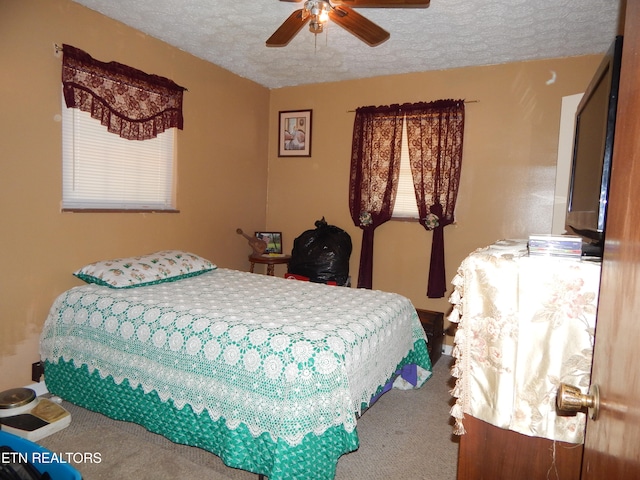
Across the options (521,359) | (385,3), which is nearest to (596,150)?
(521,359)

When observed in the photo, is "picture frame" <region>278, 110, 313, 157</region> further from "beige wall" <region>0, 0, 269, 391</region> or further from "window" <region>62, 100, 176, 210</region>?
"window" <region>62, 100, 176, 210</region>

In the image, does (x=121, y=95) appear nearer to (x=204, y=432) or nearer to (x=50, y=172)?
(x=50, y=172)

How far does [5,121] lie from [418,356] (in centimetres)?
298

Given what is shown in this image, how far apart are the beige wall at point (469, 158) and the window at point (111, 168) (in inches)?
58.7

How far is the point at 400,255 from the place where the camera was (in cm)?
395

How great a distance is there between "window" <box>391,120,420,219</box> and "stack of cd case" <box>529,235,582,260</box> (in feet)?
8.81

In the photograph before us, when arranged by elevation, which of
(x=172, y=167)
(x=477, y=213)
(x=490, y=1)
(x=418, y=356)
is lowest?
(x=418, y=356)

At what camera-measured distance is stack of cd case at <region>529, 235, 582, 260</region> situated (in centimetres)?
117

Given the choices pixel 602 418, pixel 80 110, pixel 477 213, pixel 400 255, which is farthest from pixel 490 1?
pixel 80 110

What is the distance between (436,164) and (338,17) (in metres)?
1.93

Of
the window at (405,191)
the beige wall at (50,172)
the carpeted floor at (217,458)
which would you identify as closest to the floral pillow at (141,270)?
the beige wall at (50,172)

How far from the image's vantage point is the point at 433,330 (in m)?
3.29

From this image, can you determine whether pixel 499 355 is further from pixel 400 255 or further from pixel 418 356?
pixel 400 255

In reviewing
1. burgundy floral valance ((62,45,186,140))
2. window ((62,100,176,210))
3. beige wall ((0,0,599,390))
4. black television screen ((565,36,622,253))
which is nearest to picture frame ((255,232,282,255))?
beige wall ((0,0,599,390))
